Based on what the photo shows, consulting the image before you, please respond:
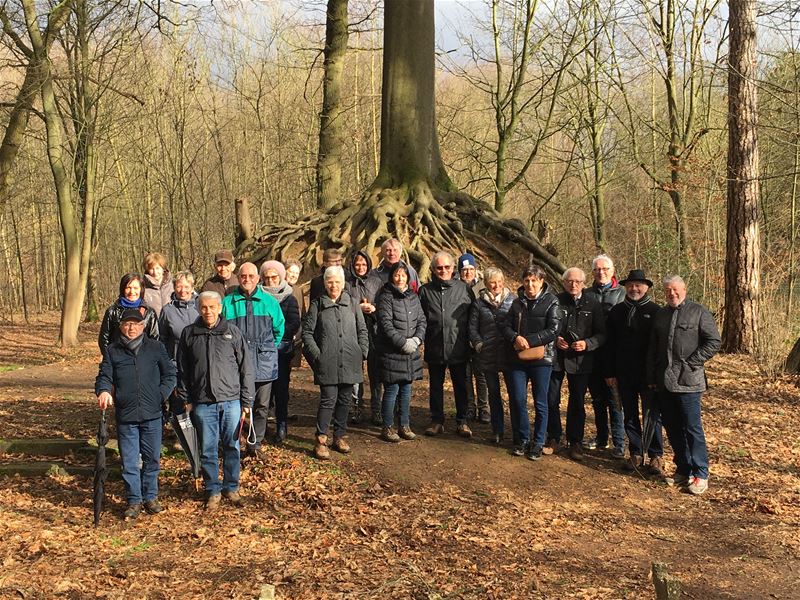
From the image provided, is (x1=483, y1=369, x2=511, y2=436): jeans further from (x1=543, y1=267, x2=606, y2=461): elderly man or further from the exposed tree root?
the exposed tree root

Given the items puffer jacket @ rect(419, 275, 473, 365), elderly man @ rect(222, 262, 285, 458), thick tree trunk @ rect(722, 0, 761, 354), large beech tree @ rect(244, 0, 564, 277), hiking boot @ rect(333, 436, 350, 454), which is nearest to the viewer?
elderly man @ rect(222, 262, 285, 458)

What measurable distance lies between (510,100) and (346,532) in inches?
561

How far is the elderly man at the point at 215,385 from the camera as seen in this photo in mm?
5465

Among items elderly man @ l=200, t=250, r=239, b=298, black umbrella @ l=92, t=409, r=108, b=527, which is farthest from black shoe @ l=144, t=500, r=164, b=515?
elderly man @ l=200, t=250, r=239, b=298

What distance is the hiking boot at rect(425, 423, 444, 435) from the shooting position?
695 centimetres

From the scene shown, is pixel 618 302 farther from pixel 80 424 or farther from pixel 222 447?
pixel 80 424

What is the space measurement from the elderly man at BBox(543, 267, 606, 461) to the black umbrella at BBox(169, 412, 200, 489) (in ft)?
10.6

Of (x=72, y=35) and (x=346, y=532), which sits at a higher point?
(x=72, y=35)

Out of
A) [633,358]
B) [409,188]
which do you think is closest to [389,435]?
[633,358]

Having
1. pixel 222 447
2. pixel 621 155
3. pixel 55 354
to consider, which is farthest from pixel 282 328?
pixel 621 155

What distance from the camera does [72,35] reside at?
17.3 m

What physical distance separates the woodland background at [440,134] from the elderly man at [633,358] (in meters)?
5.27

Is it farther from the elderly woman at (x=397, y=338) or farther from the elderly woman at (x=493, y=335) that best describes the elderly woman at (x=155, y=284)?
the elderly woman at (x=493, y=335)

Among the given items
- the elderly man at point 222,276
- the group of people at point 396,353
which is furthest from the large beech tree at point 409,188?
the elderly man at point 222,276
